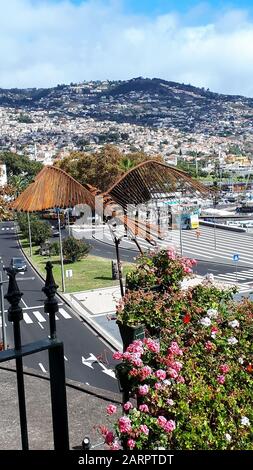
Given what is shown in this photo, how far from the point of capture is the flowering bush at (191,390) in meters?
3.40

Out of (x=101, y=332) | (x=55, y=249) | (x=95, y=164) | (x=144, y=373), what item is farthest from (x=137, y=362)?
(x=95, y=164)

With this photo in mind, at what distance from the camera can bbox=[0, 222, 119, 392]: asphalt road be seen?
17.4 metres

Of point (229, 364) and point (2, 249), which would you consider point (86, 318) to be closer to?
point (229, 364)

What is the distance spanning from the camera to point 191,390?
367 centimetres

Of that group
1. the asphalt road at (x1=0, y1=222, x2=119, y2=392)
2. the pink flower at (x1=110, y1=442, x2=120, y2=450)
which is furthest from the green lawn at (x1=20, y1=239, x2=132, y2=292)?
the pink flower at (x1=110, y1=442, x2=120, y2=450)

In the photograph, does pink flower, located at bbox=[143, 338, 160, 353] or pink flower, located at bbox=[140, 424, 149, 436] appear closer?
pink flower, located at bbox=[140, 424, 149, 436]

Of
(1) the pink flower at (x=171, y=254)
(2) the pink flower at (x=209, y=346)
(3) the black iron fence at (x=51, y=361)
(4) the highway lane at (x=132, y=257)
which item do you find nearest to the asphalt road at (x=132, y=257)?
(4) the highway lane at (x=132, y=257)

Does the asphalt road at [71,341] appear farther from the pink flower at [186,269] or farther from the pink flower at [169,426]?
the pink flower at [169,426]

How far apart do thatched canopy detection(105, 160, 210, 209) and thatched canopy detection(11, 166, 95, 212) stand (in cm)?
89

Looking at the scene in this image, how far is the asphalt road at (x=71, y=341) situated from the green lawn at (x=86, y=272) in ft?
6.70

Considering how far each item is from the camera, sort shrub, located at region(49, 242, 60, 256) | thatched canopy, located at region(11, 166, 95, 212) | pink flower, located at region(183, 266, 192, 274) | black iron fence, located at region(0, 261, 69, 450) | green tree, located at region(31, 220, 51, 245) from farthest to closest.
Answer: green tree, located at region(31, 220, 51, 245) < shrub, located at region(49, 242, 60, 256) < thatched canopy, located at region(11, 166, 95, 212) < pink flower, located at region(183, 266, 192, 274) < black iron fence, located at region(0, 261, 69, 450)

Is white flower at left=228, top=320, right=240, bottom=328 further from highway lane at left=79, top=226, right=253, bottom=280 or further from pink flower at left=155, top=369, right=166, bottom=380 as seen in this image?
highway lane at left=79, top=226, right=253, bottom=280
